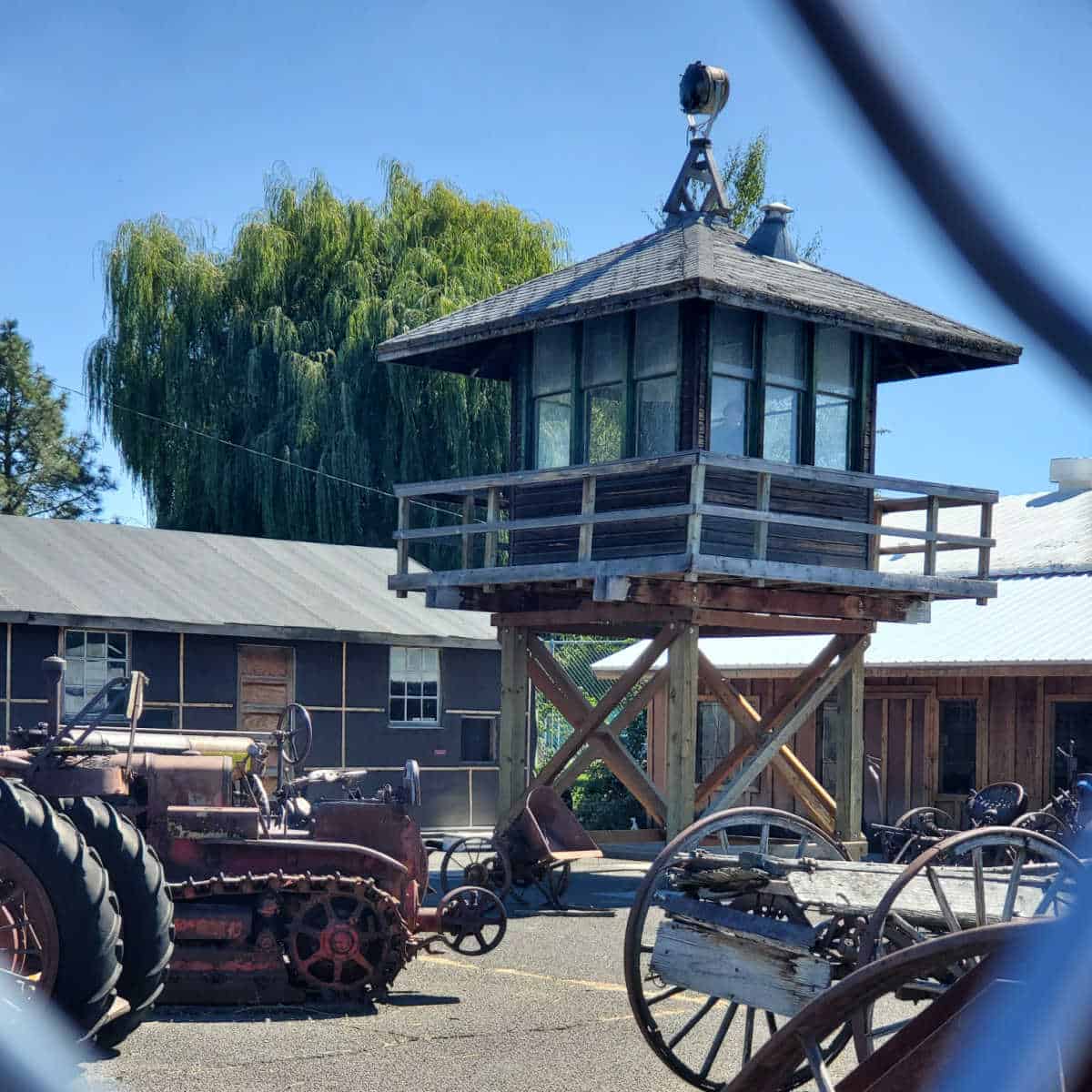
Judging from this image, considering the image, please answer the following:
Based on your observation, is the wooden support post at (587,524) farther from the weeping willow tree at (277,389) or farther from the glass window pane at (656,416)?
the weeping willow tree at (277,389)

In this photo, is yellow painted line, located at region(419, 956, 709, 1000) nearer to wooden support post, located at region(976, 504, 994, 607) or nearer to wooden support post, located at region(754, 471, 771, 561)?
wooden support post, located at region(754, 471, 771, 561)

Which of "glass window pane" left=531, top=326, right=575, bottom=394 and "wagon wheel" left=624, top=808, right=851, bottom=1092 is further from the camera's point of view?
"glass window pane" left=531, top=326, right=575, bottom=394

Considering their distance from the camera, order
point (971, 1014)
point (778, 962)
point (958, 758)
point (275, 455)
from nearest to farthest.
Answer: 1. point (971, 1014)
2. point (778, 962)
3. point (958, 758)
4. point (275, 455)

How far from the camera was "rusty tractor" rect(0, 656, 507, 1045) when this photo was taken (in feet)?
28.2

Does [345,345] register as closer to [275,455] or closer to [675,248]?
[275,455]

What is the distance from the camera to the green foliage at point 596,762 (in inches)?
1134

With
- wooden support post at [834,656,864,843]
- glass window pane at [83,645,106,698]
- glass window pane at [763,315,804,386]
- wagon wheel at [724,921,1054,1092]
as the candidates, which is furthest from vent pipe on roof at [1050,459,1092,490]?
wagon wheel at [724,921,1054,1092]

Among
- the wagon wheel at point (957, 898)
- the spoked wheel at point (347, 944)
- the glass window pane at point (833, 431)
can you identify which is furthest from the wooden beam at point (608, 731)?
the wagon wheel at point (957, 898)

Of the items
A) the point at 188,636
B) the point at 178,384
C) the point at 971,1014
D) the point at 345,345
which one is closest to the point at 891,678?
the point at 188,636

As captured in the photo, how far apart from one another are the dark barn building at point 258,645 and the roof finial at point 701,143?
9476 mm

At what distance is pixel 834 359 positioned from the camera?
18.2 metres

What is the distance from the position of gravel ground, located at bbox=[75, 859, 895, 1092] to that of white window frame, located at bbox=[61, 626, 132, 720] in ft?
41.6

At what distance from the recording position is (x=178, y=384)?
120 feet

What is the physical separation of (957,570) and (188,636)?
1285cm
